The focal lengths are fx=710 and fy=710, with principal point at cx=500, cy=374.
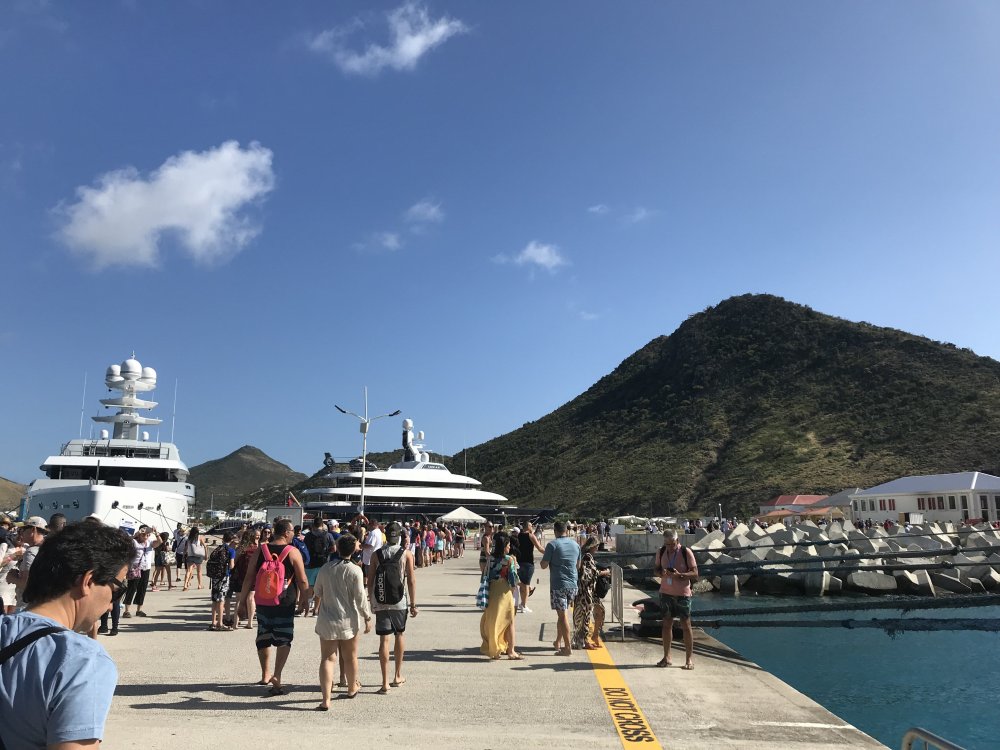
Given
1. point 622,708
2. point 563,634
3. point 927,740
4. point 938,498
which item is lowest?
point 622,708

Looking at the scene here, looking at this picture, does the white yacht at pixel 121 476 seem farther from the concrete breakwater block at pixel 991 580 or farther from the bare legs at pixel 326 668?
the concrete breakwater block at pixel 991 580

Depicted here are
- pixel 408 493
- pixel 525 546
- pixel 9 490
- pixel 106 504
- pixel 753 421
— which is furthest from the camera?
pixel 9 490

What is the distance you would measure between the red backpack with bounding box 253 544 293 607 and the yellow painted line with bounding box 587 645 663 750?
3.54m

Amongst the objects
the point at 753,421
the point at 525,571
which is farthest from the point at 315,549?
the point at 753,421

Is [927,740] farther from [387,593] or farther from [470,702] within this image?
[387,593]

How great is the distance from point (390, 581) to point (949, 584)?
22323 millimetres

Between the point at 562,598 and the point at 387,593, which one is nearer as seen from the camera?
the point at 387,593

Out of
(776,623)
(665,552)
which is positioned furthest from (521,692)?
(776,623)

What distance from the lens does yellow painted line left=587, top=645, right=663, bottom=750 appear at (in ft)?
19.7

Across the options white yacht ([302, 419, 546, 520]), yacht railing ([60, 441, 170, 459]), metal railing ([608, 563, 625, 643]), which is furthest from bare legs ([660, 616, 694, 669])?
white yacht ([302, 419, 546, 520])

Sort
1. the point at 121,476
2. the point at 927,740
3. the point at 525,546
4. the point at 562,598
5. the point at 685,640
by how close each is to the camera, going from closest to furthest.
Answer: the point at 927,740, the point at 685,640, the point at 562,598, the point at 525,546, the point at 121,476

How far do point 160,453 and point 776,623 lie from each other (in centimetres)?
4048

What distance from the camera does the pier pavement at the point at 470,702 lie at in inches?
236

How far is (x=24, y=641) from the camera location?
6.69 ft
